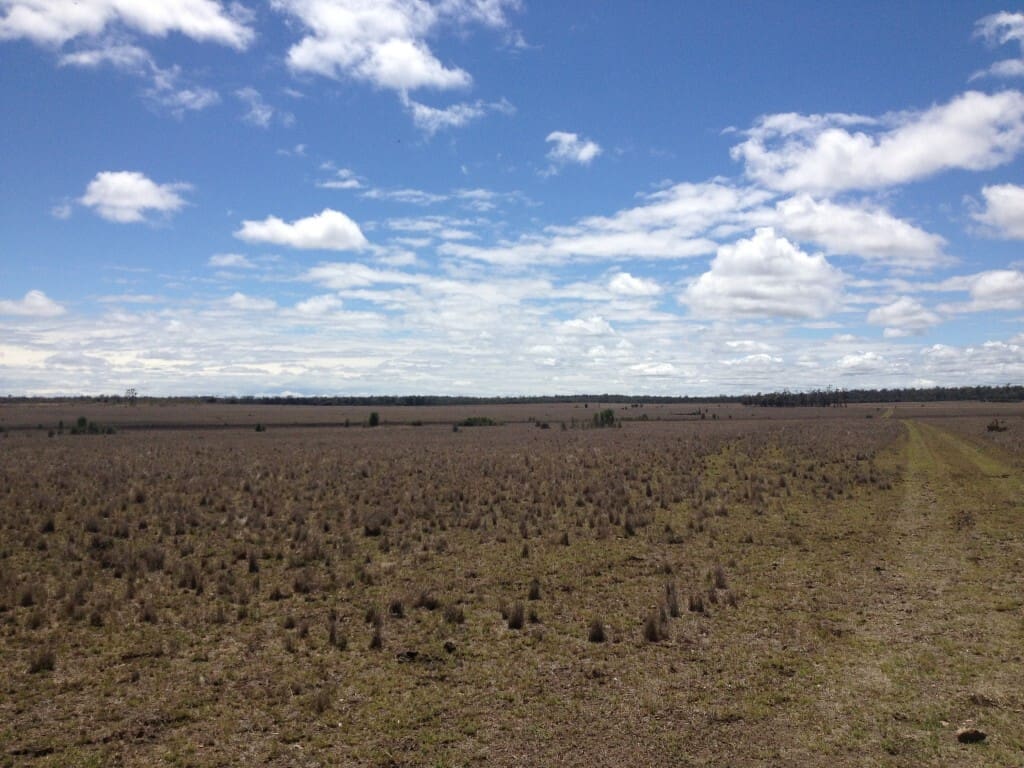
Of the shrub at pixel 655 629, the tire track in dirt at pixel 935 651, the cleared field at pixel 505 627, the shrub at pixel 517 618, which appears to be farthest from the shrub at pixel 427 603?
the tire track in dirt at pixel 935 651

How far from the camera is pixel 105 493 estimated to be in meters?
23.2

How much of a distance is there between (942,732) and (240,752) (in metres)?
6.84

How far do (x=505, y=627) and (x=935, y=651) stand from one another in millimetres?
5897

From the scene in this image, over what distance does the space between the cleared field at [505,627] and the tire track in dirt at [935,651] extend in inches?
1.9

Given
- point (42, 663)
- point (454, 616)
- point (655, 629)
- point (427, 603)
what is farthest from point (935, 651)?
point (42, 663)

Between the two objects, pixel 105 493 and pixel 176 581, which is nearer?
pixel 176 581

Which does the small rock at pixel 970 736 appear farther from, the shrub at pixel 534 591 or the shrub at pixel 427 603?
the shrub at pixel 427 603

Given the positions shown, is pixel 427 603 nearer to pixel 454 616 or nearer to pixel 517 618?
pixel 454 616

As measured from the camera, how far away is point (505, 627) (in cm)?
1137

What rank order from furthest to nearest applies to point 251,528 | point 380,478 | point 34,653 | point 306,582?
1. point 380,478
2. point 251,528
3. point 306,582
4. point 34,653

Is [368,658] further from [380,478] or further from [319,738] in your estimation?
[380,478]

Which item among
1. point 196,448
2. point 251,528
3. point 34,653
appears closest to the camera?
point 34,653

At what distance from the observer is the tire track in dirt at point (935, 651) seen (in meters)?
7.05

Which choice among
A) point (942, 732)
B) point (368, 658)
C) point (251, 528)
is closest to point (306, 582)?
point (368, 658)
